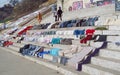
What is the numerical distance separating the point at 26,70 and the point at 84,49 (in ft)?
8.32

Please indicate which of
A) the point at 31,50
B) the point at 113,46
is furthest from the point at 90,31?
the point at 31,50

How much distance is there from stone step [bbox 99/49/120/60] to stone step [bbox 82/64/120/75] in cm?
55

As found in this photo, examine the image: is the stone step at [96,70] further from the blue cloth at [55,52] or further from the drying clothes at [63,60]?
the blue cloth at [55,52]

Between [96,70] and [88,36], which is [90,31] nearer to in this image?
[88,36]

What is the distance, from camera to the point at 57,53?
13172 millimetres

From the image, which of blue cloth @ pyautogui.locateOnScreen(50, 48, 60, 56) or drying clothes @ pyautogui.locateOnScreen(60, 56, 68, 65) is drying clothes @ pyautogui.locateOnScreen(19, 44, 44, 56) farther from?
drying clothes @ pyautogui.locateOnScreen(60, 56, 68, 65)

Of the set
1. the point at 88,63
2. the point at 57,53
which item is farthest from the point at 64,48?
the point at 88,63

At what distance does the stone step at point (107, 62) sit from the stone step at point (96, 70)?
0.15 metres

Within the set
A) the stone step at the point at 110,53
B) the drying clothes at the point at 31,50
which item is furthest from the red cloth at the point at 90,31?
the stone step at the point at 110,53

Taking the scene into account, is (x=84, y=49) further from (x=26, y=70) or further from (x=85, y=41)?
(x=26, y=70)

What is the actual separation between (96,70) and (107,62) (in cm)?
44

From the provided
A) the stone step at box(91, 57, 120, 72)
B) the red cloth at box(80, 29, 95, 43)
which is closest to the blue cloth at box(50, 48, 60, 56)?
the red cloth at box(80, 29, 95, 43)

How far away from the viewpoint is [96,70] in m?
8.86

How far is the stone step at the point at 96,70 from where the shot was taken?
8320mm
